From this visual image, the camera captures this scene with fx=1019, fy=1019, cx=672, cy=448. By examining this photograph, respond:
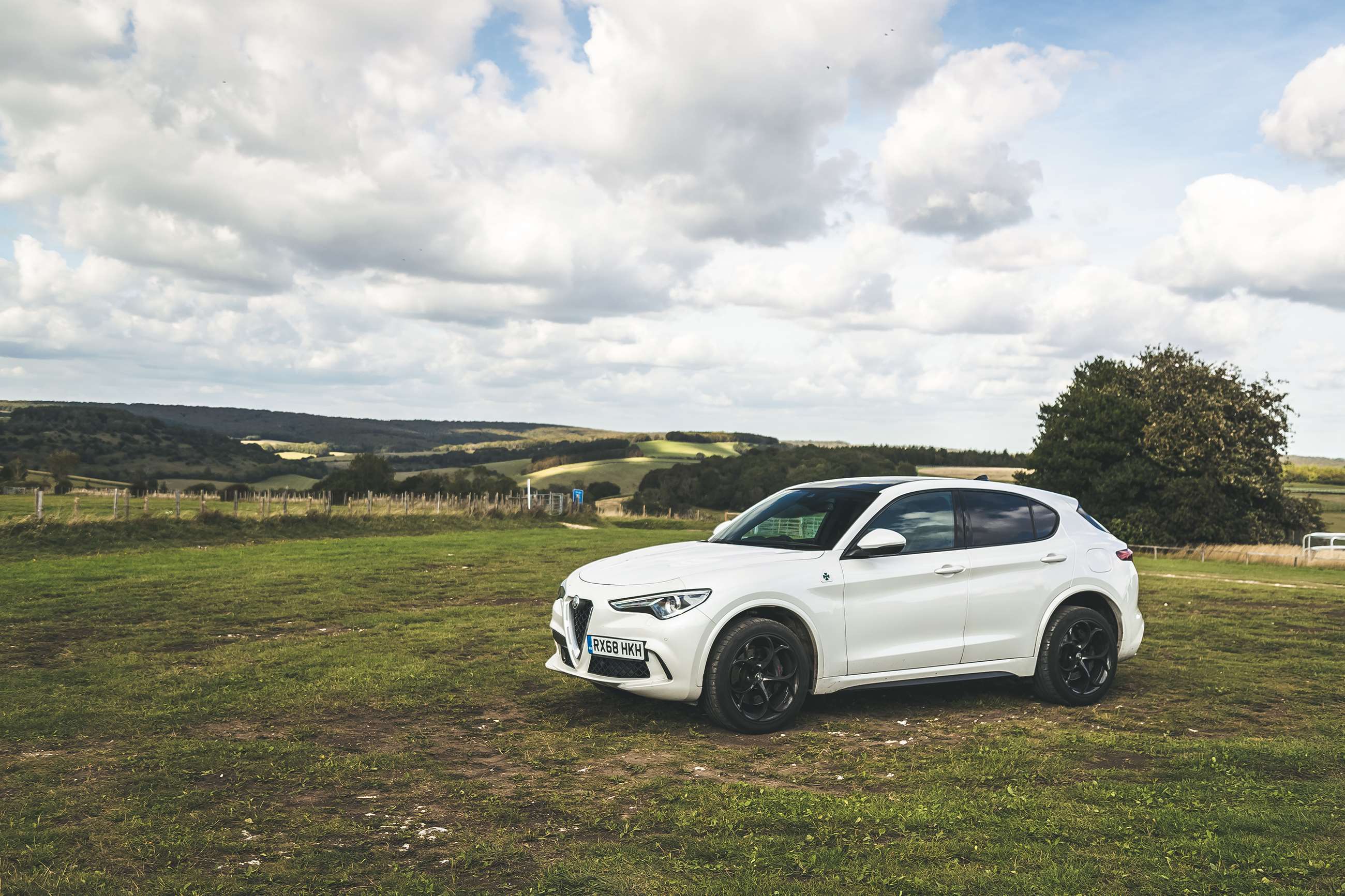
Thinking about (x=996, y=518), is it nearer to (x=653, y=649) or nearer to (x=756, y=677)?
(x=756, y=677)

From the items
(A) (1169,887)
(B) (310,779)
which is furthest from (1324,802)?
(B) (310,779)

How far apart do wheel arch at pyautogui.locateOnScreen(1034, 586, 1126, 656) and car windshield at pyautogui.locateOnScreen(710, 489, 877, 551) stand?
6.02 ft

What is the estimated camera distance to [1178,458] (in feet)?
151

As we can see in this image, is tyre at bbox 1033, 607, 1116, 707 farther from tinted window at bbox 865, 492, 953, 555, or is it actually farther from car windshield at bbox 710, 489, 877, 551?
car windshield at bbox 710, 489, 877, 551

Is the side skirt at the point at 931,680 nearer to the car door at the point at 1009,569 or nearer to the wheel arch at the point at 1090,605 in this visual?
the car door at the point at 1009,569

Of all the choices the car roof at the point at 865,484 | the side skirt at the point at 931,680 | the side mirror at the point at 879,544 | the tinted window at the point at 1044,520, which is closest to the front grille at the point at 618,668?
the side skirt at the point at 931,680

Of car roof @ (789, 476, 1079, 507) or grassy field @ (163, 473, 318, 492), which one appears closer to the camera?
car roof @ (789, 476, 1079, 507)

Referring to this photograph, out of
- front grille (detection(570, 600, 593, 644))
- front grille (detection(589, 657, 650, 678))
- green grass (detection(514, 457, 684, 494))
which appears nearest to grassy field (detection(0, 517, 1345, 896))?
front grille (detection(589, 657, 650, 678))

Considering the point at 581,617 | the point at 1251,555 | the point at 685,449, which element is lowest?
the point at 1251,555

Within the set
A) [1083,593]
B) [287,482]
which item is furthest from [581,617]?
[287,482]

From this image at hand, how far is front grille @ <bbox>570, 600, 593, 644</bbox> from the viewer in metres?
7.52

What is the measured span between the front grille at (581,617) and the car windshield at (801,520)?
1555 mm

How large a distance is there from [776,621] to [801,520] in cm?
118

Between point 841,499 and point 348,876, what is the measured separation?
5060 millimetres
